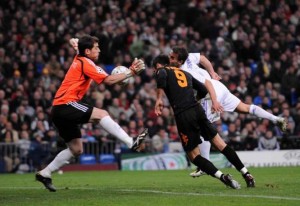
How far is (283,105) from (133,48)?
5.64m

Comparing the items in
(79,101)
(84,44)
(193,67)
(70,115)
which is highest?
(84,44)

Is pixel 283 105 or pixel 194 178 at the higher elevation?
pixel 283 105

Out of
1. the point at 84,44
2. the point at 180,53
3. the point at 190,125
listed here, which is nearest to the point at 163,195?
the point at 190,125

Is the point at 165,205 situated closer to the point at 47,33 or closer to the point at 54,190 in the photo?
the point at 54,190

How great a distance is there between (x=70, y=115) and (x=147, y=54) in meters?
15.0

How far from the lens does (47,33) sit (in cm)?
2712

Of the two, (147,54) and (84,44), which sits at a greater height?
(147,54)

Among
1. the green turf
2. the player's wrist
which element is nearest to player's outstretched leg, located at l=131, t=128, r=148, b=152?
the green turf

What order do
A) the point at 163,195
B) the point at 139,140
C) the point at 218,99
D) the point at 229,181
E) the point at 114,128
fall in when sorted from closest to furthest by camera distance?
the point at 163,195, the point at 139,140, the point at 229,181, the point at 114,128, the point at 218,99

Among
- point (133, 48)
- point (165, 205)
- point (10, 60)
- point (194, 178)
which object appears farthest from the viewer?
point (133, 48)

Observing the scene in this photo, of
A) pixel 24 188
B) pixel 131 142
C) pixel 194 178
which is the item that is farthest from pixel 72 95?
pixel 194 178

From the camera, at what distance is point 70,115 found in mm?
12672

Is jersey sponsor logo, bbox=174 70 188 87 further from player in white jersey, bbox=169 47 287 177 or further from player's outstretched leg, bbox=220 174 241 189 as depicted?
player in white jersey, bbox=169 47 287 177

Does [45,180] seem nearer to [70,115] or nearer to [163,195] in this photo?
[70,115]
